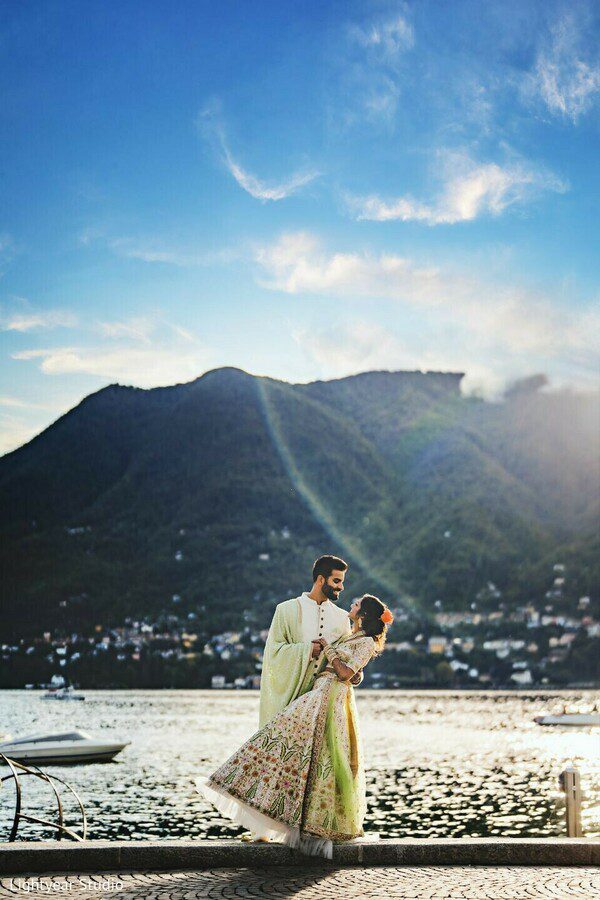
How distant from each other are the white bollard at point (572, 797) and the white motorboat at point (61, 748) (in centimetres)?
4220

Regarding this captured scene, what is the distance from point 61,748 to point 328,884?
149ft

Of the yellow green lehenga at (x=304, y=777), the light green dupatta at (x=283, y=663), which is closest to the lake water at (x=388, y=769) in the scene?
the light green dupatta at (x=283, y=663)

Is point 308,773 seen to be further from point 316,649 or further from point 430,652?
point 430,652

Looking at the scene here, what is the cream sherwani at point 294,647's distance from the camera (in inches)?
343

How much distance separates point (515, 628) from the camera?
16875 centimetres

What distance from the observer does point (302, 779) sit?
27.0 ft

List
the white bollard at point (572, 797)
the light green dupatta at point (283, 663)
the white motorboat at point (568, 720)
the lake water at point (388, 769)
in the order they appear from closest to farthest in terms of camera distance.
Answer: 1. the light green dupatta at point (283, 663)
2. the white bollard at point (572, 797)
3. the lake water at point (388, 769)
4. the white motorboat at point (568, 720)

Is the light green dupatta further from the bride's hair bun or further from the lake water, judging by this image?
the lake water

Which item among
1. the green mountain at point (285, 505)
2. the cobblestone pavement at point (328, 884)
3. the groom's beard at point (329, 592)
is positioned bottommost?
the cobblestone pavement at point (328, 884)

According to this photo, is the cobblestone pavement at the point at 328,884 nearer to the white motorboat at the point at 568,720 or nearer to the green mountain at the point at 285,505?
the white motorboat at the point at 568,720

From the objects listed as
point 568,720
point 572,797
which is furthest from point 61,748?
point 568,720

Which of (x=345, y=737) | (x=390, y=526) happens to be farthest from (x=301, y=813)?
(x=390, y=526)

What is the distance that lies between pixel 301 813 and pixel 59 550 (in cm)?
16861

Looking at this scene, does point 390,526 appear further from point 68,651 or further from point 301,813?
point 301,813
